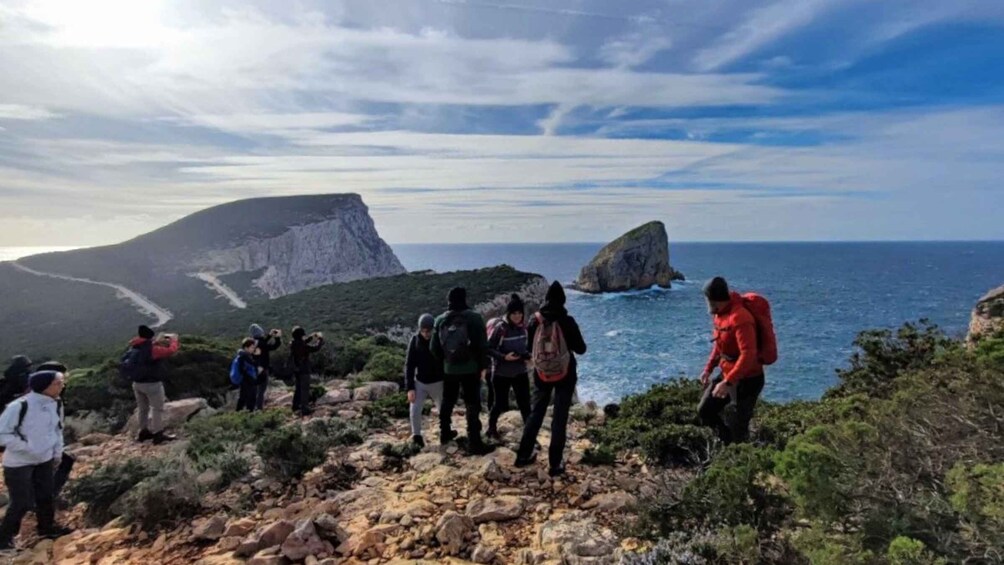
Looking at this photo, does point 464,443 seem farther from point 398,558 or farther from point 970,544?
point 970,544

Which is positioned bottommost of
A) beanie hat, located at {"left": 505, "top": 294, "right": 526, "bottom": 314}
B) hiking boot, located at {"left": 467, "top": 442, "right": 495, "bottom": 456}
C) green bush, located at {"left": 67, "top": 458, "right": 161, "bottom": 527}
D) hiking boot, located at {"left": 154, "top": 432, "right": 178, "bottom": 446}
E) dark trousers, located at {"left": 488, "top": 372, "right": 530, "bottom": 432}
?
hiking boot, located at {"left": 154, "top": 432, "right": 178, "bottom": 446}

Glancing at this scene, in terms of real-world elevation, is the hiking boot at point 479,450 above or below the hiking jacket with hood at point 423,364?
below

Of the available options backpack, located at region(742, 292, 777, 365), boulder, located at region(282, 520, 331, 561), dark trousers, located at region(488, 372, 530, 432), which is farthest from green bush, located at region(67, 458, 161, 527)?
backpack, located at region(742, 292, 777, 365)

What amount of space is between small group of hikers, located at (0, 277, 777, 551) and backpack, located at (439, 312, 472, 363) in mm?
11

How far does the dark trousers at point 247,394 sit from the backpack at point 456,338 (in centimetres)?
523

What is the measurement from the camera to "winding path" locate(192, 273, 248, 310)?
51594 millimetres

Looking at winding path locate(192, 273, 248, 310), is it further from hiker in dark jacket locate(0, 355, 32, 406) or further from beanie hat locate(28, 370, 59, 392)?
beanie hat locate(28, 370, 59, 392)

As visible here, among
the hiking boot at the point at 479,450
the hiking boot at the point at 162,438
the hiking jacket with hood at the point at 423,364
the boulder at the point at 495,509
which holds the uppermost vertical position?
the hiking jacket with hood at the point at 423,364

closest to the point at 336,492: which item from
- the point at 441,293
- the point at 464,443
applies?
the point at 464,443

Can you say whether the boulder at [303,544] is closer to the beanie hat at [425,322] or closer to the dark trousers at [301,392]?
the beanie hat at [425,322]

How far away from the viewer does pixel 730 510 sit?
329cm

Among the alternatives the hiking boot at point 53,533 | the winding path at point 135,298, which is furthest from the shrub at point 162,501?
the winding path at point 135,298

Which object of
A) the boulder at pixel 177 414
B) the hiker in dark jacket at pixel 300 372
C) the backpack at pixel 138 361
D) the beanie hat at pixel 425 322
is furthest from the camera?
the hiker in dark jacket at pixel 300 372

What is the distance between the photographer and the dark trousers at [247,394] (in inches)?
369
